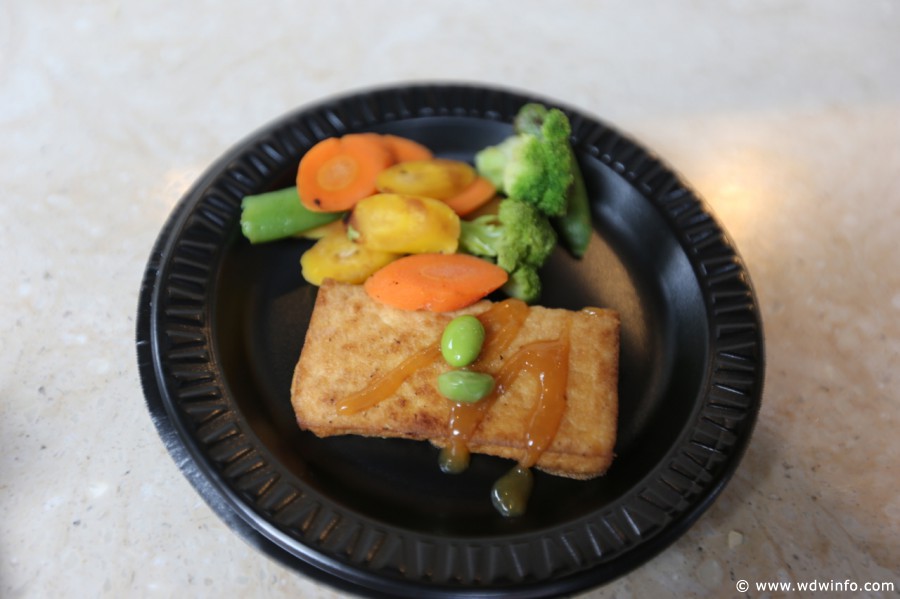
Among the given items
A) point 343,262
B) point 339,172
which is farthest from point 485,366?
point 339,172

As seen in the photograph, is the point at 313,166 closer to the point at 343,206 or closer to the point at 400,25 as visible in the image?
the point at 343,206

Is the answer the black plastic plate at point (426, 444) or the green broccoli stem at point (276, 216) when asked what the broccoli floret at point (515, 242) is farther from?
the green broccoli stem at point (276, 216)

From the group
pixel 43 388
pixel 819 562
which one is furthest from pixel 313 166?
pixel 819 562

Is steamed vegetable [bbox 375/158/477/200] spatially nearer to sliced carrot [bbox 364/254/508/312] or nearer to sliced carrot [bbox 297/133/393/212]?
sliced carrot [bbox 297/133/393/212]

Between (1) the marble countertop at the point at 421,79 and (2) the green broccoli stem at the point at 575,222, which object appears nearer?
(1) the marble countertop at the point at 421,79

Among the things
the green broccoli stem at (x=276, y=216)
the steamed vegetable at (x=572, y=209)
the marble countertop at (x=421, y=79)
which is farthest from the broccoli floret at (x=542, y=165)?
the marble countertop at (x=421, y=79)
